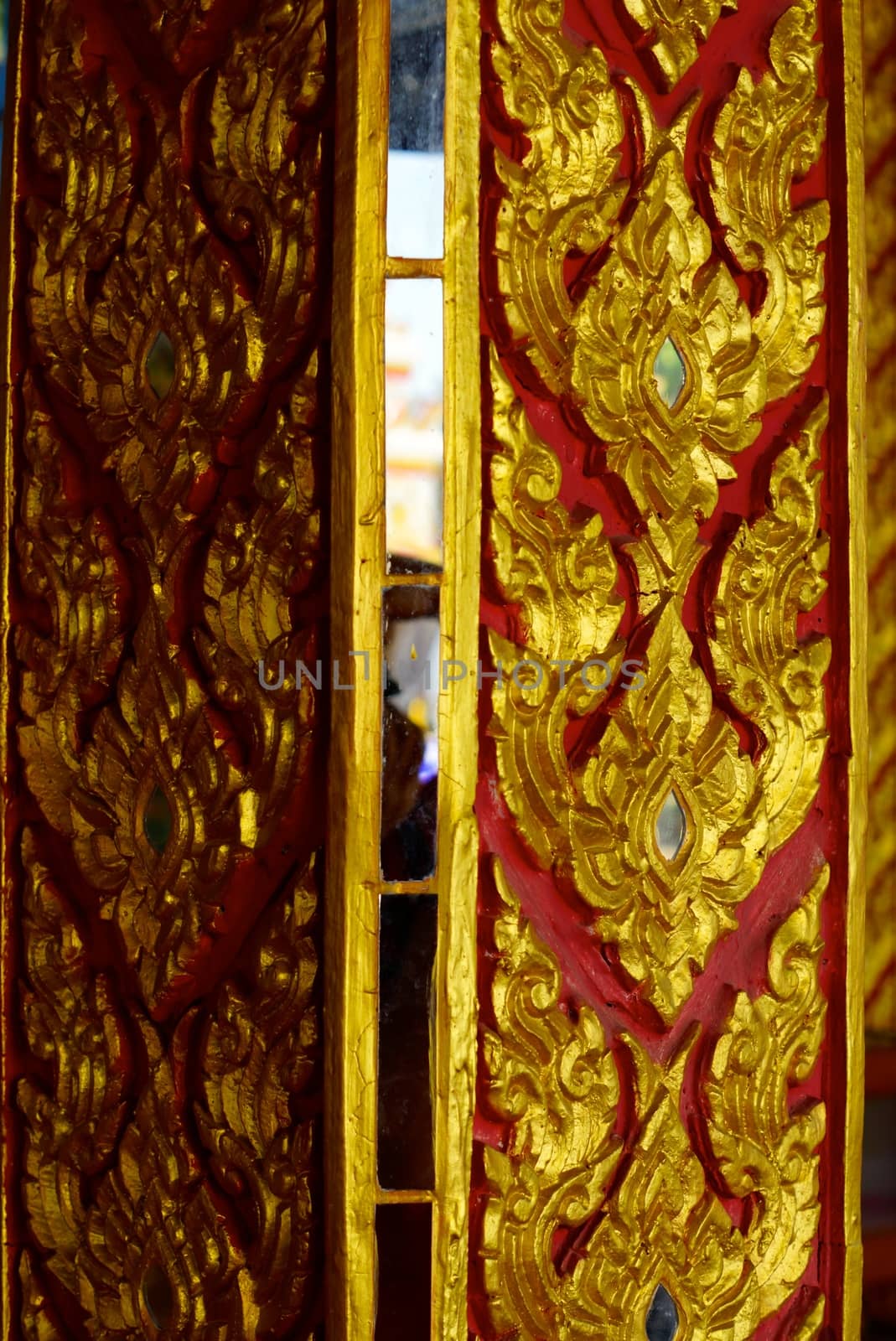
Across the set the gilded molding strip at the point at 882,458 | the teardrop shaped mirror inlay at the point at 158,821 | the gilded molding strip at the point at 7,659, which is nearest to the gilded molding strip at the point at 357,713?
the teardrop shaped mirror inlay at the point at 158,821

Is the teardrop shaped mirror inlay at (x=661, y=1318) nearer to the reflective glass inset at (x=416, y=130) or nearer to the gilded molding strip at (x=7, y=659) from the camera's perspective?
the gilded molding strip at (x=7, y=659)

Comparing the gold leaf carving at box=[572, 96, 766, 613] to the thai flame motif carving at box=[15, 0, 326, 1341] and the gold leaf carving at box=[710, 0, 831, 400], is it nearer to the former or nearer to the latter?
the gold leaf carving at box=[710, 0, 831, 400]

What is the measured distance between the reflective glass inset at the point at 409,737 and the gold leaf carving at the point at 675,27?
0.32 metres

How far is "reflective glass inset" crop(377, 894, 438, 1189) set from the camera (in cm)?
60

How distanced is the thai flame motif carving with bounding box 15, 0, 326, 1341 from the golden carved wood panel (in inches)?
3.9

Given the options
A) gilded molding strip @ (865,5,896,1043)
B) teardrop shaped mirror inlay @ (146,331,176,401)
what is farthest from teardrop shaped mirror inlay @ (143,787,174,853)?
gilded molding strip @ (865,5,896,1043)

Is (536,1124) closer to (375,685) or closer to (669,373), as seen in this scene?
(375,685)

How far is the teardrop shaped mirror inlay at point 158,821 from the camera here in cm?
67

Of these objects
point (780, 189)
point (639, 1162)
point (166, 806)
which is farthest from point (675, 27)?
point (639, 1162)

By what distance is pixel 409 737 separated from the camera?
60cm

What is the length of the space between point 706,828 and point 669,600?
0.12 m

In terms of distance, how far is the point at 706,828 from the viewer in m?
0.67

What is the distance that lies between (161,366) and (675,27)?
0.33 metres

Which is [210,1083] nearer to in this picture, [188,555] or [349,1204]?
[349,1204]
